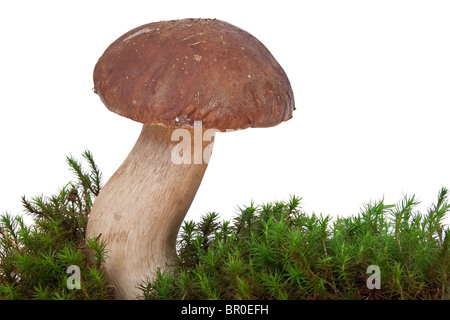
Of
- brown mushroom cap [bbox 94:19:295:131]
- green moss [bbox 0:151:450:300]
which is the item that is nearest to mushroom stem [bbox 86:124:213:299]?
green moss [bbox 0:151:450:300]

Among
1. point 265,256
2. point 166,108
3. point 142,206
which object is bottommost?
point 265,256

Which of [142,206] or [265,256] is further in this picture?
[142,206]

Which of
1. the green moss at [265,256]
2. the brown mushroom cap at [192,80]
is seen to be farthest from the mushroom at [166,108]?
the green moss at [265,256]

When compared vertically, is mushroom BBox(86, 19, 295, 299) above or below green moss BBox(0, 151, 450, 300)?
above

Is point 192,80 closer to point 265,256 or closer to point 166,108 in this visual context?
point 166,108

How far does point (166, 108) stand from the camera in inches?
83.2

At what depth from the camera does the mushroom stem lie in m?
2.59

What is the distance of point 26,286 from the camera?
2436 millimetres

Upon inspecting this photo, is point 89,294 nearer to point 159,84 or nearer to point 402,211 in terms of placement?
point 159,84

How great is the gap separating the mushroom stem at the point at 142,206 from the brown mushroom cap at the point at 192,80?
416 millimetres

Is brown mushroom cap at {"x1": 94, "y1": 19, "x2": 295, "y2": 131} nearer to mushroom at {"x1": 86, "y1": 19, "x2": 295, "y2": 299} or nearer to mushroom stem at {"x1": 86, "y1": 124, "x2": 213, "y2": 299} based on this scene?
mushroom at {"x1": 86, "y1": 19, "x2": 295, "y2": 299}

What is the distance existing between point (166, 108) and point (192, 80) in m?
0.15

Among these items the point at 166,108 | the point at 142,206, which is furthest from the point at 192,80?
the point at 142,206
